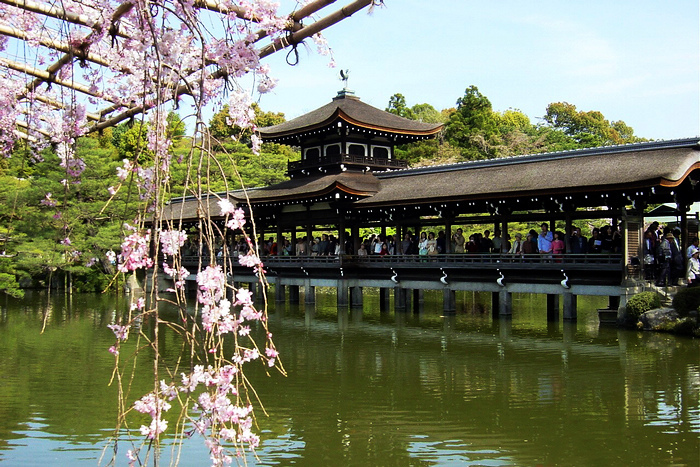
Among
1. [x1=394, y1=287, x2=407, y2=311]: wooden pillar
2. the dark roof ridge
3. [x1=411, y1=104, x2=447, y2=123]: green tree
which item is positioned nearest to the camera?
the dark roof ridge

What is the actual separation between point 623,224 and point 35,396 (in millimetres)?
12188

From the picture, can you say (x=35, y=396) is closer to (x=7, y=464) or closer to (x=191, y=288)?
(x=7, y=464)

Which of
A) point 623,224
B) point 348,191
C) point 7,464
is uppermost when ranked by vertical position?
point 348,191

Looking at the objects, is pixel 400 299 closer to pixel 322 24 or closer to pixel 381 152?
pixel 381 152

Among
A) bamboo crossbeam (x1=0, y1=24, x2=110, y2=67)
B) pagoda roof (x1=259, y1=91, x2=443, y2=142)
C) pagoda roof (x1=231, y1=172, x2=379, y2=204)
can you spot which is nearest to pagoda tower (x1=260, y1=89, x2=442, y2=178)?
pagoda roof (x1=259, y1=91, x2=443, y2=142)

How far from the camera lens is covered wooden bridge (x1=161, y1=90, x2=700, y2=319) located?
1545cm

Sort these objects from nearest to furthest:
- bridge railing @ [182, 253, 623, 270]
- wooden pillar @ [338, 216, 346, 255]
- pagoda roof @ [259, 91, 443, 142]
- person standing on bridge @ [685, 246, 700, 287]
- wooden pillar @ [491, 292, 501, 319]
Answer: person standing on bridge @ [685, 246, 700, 287], bridge railing @ [182, 253, 623, 270], wooden pillar @ [491, 292, 501, 319], wooden pillar @ [338, 216, 346, 255], pagoda roof @ [259, 91, 443, 142]

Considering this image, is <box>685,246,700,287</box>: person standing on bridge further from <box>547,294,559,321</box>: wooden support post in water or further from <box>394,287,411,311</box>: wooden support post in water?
<box>394,287,411,311</box>: wooden support post in water

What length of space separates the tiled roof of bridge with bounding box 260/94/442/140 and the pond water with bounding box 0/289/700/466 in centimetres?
930

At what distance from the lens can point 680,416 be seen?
807cm

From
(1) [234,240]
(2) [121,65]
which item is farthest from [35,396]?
(1) [234,240]

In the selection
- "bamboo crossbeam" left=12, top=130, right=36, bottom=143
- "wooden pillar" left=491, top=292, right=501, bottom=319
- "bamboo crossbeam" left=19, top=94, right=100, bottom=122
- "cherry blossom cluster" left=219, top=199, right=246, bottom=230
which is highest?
"bamboo crossbeam" left=19, top=94, right=100, bottom=122

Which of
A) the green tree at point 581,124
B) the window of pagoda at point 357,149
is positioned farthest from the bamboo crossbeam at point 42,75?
the green tree at point 581,124

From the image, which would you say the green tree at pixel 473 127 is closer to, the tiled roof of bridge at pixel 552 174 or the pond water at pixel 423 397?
the tiled roof of bridge at pixel 552 174
